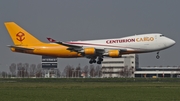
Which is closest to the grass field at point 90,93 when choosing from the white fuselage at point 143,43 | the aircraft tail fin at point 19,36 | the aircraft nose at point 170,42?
the white fuselage at point 143,43

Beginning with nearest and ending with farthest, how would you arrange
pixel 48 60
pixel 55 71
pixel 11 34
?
pixel 11 34, pixel 48 60, pixel 55 71

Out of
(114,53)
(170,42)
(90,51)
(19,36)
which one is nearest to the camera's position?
(170,42)

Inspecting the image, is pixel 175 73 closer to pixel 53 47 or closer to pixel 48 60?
pixel 48 60

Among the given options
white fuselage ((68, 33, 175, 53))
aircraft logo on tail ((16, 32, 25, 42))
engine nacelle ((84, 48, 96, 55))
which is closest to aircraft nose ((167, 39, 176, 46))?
white fuselage ((68, 33, 175, 53))

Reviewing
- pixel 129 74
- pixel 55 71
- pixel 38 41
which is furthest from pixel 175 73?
pixel 38 41

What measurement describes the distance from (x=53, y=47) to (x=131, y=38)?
1394 centimetres

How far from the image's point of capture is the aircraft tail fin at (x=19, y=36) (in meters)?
82.5

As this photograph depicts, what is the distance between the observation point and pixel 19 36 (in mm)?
83625

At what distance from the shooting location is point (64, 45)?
79.4 m

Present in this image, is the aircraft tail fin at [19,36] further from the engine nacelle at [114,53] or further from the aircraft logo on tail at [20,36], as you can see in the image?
the engine nacelle at [114,53]

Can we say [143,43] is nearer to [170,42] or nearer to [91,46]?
[170,42]

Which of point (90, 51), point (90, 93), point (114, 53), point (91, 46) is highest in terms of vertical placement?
point (91, 46)

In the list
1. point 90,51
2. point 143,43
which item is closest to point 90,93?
point 143,43

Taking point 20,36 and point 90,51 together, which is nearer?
point 90,51
